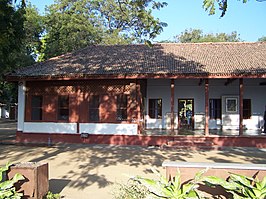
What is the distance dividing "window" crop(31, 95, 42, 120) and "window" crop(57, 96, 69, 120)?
114 centimetres

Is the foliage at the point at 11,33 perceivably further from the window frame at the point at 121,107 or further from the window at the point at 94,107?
the window frame at the point at 121,107

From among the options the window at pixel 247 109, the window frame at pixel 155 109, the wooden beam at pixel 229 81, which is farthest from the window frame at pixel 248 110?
the window frame at pixel 155 109

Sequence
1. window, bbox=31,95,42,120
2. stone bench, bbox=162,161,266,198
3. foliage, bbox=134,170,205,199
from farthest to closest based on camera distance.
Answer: window, bbox=31,95,42,120, stone bench, bbox=162,161,266,198, foliage, bbox=134,170,205,199

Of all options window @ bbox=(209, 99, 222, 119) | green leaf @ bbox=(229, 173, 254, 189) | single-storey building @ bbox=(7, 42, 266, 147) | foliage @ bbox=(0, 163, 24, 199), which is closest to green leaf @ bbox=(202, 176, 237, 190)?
green leaf @ bbox=(229, 173, 254, 189)

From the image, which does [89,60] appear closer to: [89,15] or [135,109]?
[135,109]

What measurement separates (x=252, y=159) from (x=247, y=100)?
8608 mm

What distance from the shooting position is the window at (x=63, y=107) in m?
15.6

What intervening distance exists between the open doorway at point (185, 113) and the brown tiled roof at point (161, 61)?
3.36m

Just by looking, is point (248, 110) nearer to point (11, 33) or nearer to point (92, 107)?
point (92, 107)

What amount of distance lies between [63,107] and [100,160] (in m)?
6.10

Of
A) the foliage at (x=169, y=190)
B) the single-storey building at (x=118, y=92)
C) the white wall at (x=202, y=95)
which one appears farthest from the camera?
the white wall at (x=202, y=95)

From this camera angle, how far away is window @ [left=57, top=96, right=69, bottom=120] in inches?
616

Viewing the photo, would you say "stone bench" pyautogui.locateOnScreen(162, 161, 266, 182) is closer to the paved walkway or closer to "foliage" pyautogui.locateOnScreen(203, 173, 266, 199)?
"foliage" pyautogui.locateOnScreen(203, 173, 266, 199)

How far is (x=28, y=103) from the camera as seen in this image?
15914 millimetres
